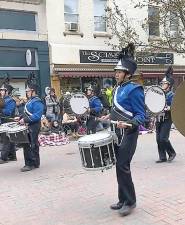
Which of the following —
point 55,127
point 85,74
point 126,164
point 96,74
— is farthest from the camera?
point 96,74

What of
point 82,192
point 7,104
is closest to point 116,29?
point 7,104

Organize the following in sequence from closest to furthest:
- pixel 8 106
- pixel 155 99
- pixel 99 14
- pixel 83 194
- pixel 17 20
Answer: pixel 83 194
pixel 155 99
pixel 8 106
pixel 17 20
pixel 99 14

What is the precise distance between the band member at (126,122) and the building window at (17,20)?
518 inches

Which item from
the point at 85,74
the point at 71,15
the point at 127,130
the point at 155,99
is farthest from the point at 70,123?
the point at 127,130

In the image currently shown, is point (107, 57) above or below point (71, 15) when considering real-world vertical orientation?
below

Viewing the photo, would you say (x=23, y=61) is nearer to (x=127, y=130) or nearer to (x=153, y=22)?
(x=153, y=22)

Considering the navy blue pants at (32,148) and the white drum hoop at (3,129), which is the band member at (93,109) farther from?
the white drum hoop at (3,129)

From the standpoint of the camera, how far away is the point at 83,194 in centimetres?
641

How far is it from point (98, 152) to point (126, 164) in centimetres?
39

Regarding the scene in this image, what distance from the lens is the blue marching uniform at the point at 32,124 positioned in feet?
27.8

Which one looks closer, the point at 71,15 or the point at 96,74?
the point at 71,15

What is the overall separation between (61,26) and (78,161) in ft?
35.9

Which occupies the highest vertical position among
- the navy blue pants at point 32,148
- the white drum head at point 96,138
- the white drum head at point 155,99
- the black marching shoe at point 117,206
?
the white drum head at point 155,99

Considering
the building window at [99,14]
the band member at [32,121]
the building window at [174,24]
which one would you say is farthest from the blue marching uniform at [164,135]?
the building window at [99,14]
